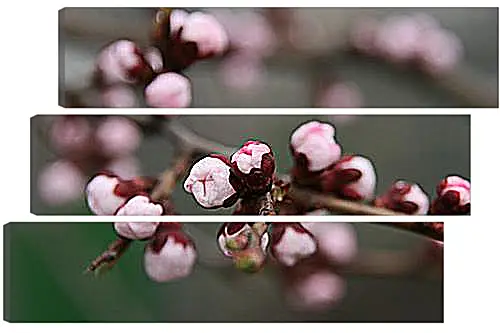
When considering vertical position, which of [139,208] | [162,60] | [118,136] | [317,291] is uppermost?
[162,60]

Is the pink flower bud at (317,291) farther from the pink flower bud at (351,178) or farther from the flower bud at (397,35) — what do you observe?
the flower bud at (397,35)

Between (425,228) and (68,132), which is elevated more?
(68,132)

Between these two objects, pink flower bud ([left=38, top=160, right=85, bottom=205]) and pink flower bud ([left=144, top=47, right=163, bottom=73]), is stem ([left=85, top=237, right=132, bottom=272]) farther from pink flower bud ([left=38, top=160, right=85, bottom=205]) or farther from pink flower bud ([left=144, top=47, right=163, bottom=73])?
pink flower bud ([left=144, top=47, right=163, bottom=73])

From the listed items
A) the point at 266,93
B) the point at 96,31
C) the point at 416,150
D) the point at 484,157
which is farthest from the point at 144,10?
the point at 484,157

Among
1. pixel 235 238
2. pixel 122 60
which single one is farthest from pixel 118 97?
pixel 235 238

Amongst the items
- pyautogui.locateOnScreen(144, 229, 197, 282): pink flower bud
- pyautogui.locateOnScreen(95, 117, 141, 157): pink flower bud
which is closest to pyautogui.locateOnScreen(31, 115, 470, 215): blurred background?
pyautogui.locateOnScreen(95, 117, 141, 157): pink flower bud

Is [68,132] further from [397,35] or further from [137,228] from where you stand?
[397,35]
